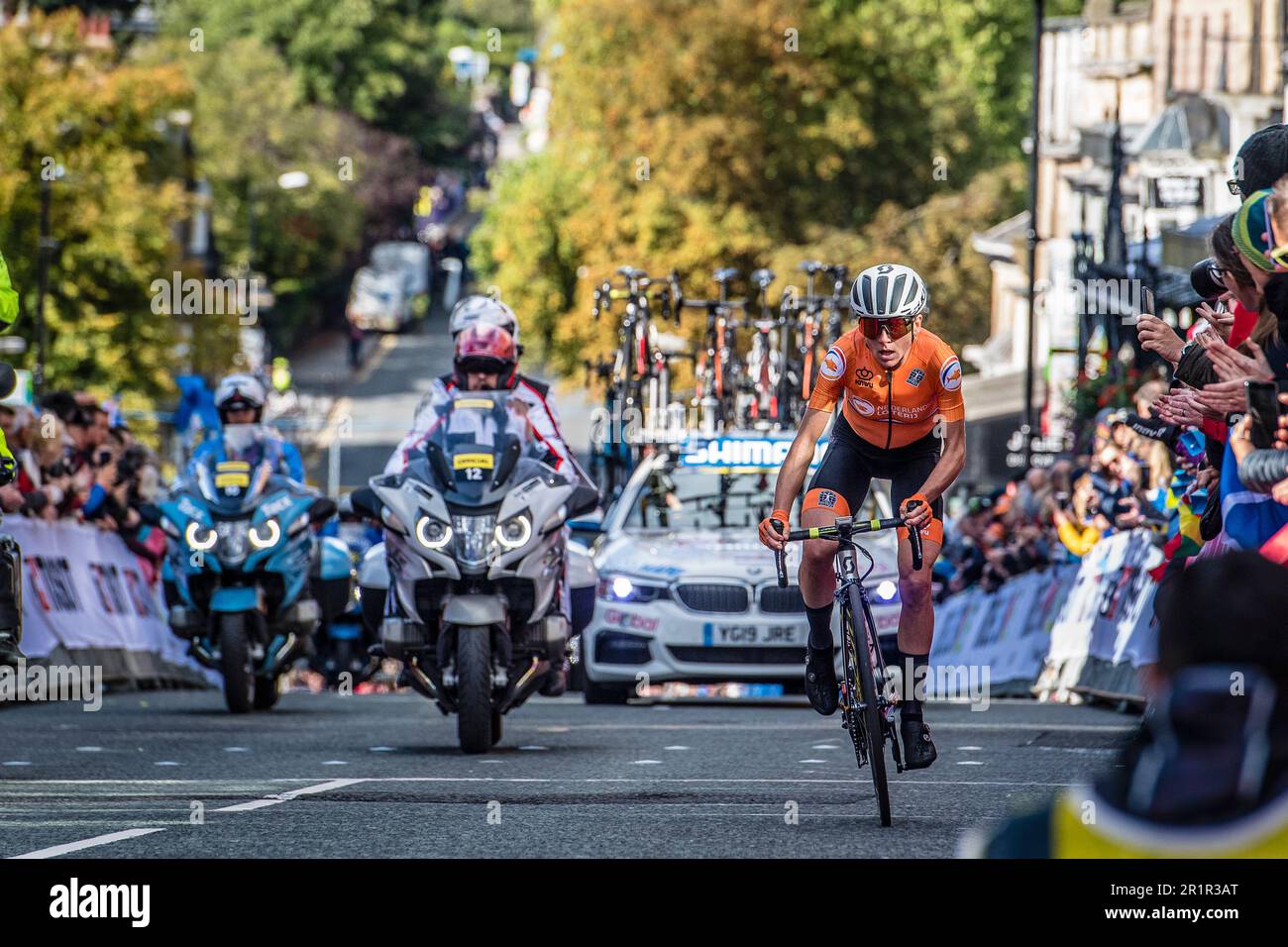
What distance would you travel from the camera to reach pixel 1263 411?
8.49 metres

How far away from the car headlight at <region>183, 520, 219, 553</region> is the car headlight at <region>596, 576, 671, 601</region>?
8.76ft

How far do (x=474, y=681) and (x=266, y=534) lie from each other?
4597mm

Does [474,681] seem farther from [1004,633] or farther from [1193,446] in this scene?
[1004,633]

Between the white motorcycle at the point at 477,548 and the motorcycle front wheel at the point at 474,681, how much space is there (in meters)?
0.07

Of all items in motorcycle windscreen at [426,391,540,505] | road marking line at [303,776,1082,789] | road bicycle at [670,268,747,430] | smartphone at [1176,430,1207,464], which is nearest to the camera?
smartphone at [1176,430,1207,464]

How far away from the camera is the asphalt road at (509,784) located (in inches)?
345

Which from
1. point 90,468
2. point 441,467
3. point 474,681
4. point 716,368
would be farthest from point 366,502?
point 716,368

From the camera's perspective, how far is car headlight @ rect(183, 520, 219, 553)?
56.1 feet

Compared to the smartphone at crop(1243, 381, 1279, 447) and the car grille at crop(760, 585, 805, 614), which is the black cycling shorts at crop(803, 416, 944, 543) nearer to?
the smartphone at crop(1243, 381, 1279, 447)

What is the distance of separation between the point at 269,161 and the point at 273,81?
3450mm

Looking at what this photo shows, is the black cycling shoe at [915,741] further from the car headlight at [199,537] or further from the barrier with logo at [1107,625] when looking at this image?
the car headlight at [199,537]

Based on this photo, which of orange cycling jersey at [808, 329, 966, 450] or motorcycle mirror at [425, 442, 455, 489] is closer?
orange cycling jersey at [808, 329, 966, 450]
